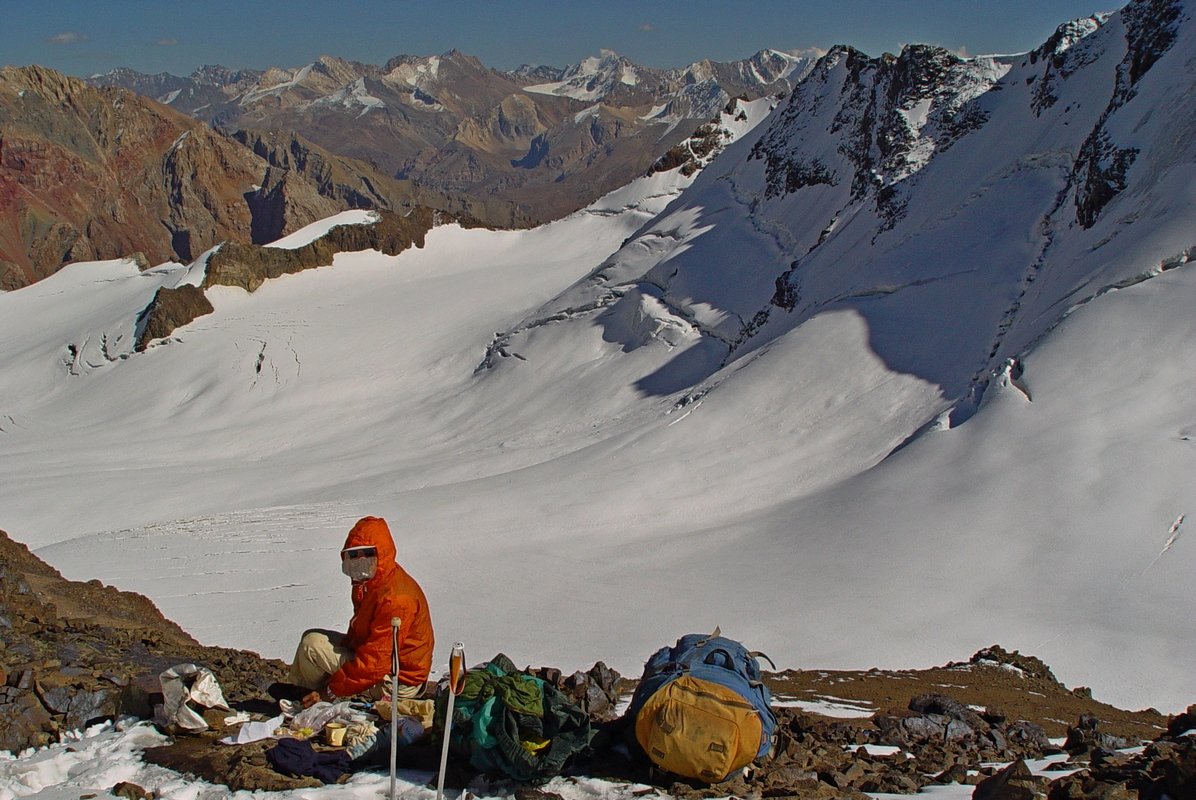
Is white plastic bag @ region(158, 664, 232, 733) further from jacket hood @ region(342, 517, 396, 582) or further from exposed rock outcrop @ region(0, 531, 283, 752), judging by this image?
jacket hood @ region(342, 517, 396, 582)

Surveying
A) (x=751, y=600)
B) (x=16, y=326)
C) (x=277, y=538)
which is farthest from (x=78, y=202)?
(x=751, y=600)

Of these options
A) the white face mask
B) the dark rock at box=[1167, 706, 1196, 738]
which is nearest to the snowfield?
the white face mask

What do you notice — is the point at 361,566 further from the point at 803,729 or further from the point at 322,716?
the point at 803,729

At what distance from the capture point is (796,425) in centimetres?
2041

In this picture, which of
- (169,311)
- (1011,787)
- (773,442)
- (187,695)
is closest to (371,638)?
(187,695)

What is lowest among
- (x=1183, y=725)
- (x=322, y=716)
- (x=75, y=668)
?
(x=322, y=716)

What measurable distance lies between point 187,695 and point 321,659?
78 cm

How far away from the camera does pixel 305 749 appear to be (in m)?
5.71

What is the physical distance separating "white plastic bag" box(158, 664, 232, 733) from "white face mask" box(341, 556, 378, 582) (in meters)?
1.15

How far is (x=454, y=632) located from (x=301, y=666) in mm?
6893

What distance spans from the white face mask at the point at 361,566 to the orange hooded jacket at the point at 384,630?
39 mm

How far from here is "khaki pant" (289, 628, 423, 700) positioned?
638 centimetres

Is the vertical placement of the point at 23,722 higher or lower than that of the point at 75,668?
lower

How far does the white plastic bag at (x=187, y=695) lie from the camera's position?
6012 mm
